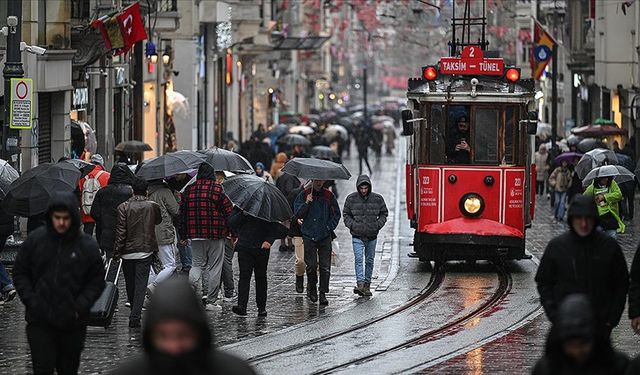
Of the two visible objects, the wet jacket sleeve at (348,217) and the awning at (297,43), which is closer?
the wet jacket sleeve at (348,217)

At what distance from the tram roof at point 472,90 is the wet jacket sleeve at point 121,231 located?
769 cm

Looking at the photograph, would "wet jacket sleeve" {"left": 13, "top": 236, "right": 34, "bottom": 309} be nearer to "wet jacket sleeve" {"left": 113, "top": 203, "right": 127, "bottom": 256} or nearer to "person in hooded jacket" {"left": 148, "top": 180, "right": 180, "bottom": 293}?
"wet jacket sleeve" {"left": 113, "top": 203, "right": 127, "bottom": 256}

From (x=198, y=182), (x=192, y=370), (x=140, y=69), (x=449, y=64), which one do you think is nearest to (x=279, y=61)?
(x=140, y=69)

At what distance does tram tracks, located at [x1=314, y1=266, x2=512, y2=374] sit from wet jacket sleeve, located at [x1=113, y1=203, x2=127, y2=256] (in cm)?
298

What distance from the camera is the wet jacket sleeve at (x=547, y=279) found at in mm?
11023

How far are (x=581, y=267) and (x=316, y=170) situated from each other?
31.7 ft

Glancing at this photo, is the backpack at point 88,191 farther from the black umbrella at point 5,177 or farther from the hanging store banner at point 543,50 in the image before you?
the hanging store banner at point 543,50

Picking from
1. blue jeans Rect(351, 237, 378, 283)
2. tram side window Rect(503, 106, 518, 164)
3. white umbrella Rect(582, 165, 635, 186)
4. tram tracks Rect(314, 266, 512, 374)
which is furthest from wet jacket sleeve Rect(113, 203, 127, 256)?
white umbrella Rect(582, 165, 635, 186)

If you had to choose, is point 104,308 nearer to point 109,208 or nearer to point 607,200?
point 109,208

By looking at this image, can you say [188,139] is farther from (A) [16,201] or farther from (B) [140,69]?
(A) [16,201]

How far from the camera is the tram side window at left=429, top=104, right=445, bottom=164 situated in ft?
78.0

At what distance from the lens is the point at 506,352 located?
15.8 metres

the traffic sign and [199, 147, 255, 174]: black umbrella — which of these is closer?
[199, 147, 255, 174]: black umbrella

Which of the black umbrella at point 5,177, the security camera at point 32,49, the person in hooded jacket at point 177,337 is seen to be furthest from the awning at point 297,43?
the person in hooded jacket at point 177,337
